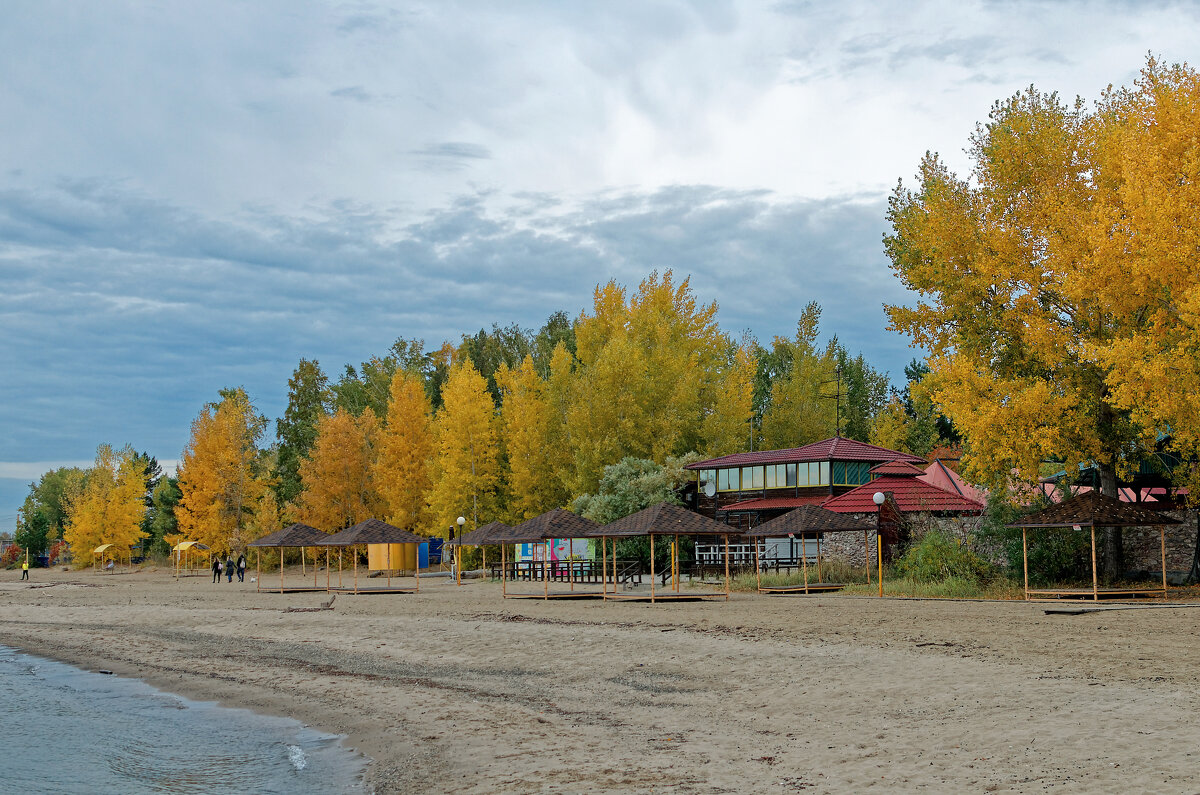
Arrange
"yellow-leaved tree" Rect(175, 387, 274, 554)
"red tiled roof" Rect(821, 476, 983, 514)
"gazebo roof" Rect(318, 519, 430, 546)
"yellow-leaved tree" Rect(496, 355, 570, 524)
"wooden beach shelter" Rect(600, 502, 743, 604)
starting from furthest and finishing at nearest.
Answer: "yellow-leaved tree" Rect(175, 387, 274, 554) → "yellow-leaved tree" Rect(496, 355, 570, 524) → "gazebo roof" Rect(318, 519, 430, 546) → "red tiled roof" Rect(821, 476, 983, 514) → "wooden beach shelter" Rect(600, 502, 743, 604)

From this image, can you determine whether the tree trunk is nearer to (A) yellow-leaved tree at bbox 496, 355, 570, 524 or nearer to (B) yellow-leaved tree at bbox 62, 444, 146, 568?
(A) yellow-leaved tree at bbox 496, 355, 570, 524

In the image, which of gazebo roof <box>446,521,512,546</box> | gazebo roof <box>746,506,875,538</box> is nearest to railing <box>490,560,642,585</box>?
gazebo roof <box>446,521,512,546</box>

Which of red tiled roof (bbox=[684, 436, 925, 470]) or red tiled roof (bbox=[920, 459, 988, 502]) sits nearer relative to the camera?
red tiled roof (bbox=[920, 459, 988, 502])

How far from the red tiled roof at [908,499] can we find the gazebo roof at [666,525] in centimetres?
728

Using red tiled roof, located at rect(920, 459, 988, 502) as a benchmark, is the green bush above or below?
below

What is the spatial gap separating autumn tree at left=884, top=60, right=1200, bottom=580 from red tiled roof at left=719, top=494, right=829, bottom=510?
14.3 m

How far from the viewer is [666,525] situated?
95.6ft

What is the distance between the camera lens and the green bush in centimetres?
2844

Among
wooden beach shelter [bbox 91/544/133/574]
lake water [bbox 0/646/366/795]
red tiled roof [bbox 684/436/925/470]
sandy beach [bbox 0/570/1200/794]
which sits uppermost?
red tiled roof [bbox 684/436/925/470]

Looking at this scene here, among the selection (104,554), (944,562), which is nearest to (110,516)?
(104,554)

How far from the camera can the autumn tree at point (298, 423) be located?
73.0 metres

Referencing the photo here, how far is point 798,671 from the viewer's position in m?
14.8

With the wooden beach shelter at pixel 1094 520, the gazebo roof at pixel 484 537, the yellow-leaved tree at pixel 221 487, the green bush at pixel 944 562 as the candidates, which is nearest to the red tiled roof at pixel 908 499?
A: the green bush at pixel 944 562

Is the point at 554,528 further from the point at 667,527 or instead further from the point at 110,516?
the point at 110,516
